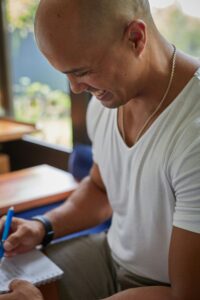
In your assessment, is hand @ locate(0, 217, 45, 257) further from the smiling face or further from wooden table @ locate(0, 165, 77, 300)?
the smiling face

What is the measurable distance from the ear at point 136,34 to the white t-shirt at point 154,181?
0.14 meters

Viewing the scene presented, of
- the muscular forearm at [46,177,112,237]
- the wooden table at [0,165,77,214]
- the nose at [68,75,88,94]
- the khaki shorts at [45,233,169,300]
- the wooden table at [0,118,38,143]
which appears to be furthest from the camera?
the wooden table at [0,118,38,143]

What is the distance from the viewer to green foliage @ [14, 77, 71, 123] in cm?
237

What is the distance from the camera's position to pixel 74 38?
820 mm

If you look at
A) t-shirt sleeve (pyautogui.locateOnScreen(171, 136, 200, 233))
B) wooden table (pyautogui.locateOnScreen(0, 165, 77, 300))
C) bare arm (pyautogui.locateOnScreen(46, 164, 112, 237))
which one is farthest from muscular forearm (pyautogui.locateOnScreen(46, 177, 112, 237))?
t-shirt sleeve (pyautogui.locateOnScreen(171, 136, 200, 233))

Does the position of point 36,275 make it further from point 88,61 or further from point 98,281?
point 88,61

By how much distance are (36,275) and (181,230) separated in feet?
1.29

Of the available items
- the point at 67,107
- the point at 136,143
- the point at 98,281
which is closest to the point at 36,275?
the point at 98,281

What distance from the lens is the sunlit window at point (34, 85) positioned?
2.36 meters

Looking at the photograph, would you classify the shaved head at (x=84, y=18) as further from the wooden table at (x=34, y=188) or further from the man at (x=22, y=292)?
the wooden table at (x=34, y=188)

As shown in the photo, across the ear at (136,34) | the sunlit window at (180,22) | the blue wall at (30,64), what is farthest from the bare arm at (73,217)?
the blue wall at (30,64)

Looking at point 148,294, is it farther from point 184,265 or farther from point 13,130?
point 13,130

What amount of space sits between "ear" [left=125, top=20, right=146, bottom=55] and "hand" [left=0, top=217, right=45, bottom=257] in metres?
0.56

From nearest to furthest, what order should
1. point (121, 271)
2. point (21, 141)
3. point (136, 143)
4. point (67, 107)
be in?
point (136, 143)
point (121, 271)
point (67, 107)
point (21, 141)
